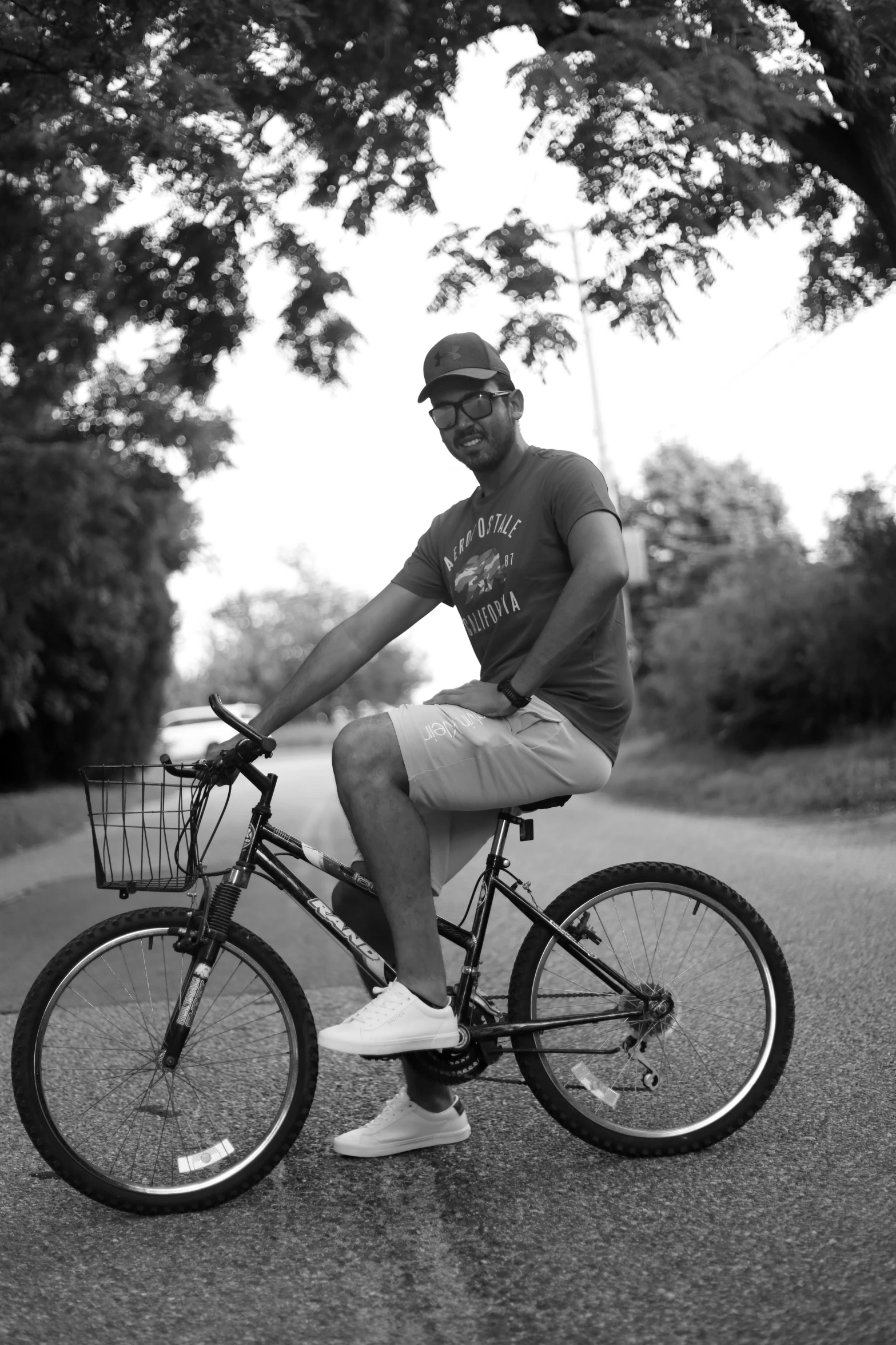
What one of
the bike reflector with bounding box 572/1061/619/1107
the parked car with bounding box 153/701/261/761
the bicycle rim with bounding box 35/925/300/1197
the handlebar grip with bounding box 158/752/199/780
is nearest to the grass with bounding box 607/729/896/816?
the bike reflector with bounding box 572/1061/619/1107

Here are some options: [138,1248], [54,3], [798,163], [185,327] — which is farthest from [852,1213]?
[185,327]

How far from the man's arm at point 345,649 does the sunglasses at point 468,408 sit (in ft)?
1.62

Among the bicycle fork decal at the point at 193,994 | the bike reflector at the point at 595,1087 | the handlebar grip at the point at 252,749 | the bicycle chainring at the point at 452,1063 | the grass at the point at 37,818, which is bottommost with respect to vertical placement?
the grass at the point at 37,818

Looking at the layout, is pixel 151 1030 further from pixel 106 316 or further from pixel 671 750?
pixel 671 750

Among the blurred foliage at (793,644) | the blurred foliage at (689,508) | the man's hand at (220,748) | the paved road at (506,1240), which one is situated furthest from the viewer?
the blurred foliage at (689,508)

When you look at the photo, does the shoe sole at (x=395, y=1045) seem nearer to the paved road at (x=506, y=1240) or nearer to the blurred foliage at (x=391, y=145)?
the paved road at (x=506, y=1240)

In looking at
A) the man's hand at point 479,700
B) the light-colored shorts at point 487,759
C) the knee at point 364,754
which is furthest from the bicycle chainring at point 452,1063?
the man's hand at point 479,700

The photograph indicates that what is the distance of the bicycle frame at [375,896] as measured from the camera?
345 centimetres

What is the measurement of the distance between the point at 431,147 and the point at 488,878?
17.1 ft

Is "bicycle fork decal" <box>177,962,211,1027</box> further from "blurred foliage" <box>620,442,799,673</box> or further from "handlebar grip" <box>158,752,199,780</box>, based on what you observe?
"blurred foliage" <box>620,442,799,673</box>

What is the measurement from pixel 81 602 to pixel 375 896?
17149 mm

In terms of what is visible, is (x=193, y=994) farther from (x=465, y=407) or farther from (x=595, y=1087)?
(x=465, y=407)

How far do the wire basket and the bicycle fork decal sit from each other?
0.24 meters

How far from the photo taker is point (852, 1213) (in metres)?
3.04
